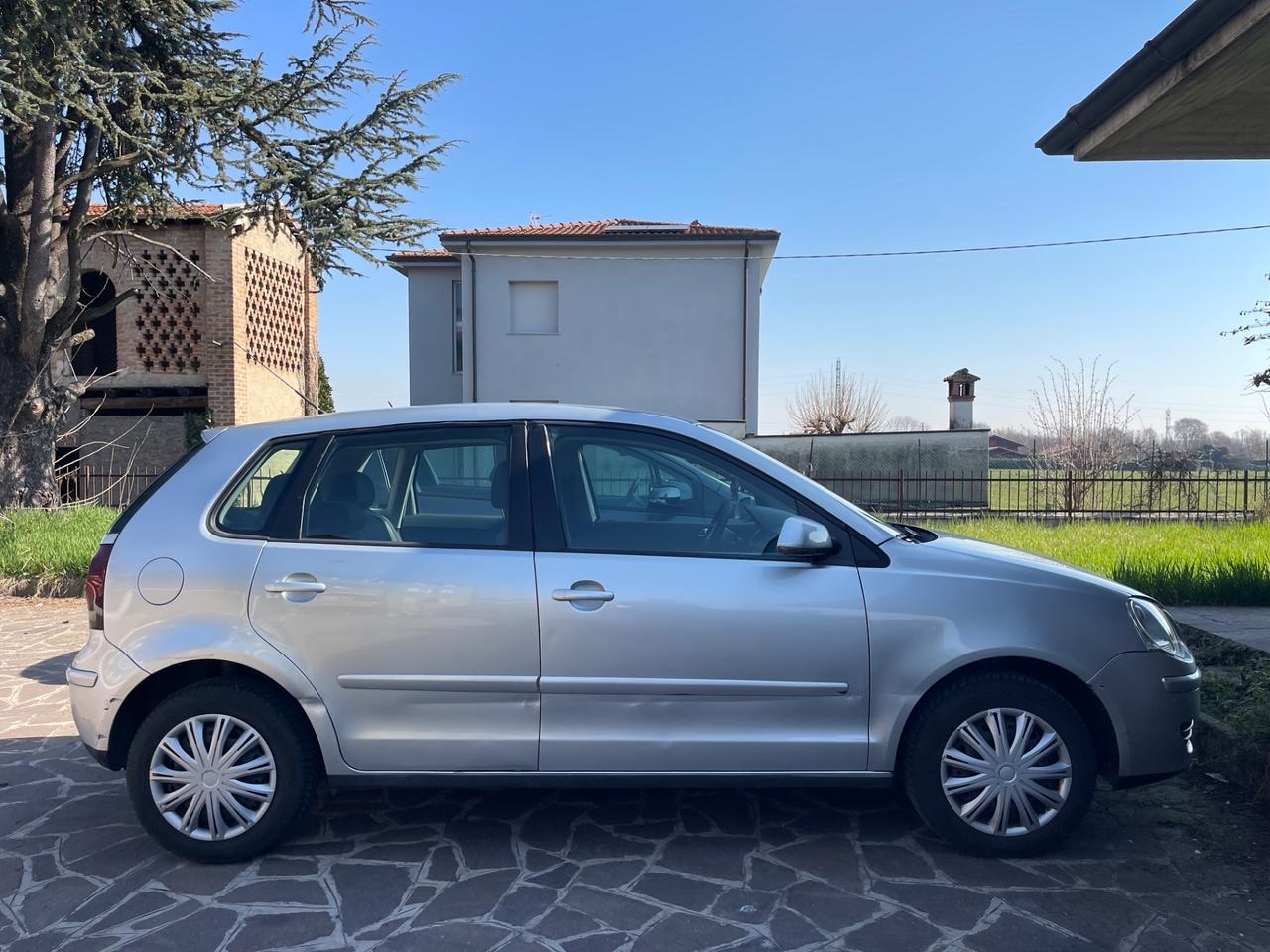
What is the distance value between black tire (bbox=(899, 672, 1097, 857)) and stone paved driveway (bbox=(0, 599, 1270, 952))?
126 mm

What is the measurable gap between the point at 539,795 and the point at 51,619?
6.43m


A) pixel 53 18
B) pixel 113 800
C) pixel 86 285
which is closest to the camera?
pixel 113 800

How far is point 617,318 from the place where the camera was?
2178 centimetres

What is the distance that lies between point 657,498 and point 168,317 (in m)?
19.0

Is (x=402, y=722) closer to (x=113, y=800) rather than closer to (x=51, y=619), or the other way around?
(x=113, y=800)

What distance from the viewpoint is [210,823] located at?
3.36 m

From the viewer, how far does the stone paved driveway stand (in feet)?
9.57

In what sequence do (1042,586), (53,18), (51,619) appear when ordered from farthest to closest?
1. (53,18)
2. (51,619)
3. (1042,586)

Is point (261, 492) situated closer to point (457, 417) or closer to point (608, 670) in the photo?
point (457, 417)

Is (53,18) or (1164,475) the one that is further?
(1164,475)

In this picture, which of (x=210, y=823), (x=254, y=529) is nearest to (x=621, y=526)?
(x=254, y=529)

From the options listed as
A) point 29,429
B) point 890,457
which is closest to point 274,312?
point 29,429

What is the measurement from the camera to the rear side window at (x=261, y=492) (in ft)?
11.4

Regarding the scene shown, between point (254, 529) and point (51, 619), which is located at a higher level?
point (254, 529)
